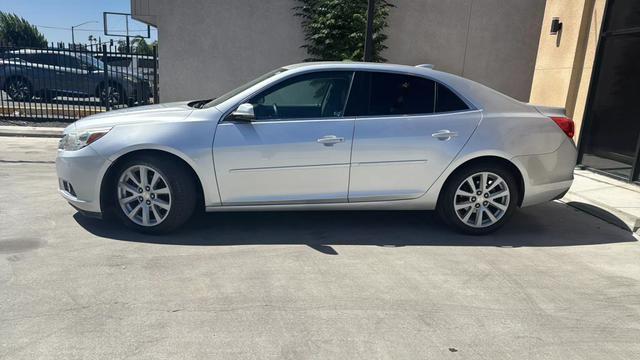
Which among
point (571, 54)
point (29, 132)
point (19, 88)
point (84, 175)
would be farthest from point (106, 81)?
point (571, 54)

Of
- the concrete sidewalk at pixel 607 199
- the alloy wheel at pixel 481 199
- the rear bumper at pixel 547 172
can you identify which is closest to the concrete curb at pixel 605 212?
the concrete sidewalk at pixel 607 199

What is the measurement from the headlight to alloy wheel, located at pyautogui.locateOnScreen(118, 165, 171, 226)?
16.3 inches

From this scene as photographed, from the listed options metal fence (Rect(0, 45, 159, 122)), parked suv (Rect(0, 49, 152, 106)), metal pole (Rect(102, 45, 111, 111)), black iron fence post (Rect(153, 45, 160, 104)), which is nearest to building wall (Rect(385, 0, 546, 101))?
black iron fence post (Rect(153, 45, 160, 104))

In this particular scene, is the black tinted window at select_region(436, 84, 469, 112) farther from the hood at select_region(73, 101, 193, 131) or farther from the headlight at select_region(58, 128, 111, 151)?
the headlight at select_region(58, 128, 111, 151)

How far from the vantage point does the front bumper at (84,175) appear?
14.0 feet

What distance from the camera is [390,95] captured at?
15.2ft

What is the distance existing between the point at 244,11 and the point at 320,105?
7.77 meters

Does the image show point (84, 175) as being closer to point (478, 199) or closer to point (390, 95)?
point (390, 95)

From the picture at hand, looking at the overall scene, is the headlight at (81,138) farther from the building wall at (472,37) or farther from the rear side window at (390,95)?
the building wall at (472,37)

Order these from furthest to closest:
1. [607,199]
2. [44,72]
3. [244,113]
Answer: [44,72] → [607,199] → [244,113]

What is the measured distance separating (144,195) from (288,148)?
4.58 ft

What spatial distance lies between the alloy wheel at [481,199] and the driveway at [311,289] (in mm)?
216

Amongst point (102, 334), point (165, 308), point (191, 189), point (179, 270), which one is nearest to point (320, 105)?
point (191, 189)

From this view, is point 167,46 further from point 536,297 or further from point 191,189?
point 536,297
